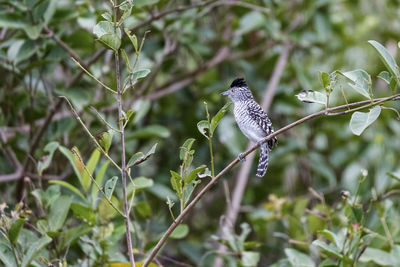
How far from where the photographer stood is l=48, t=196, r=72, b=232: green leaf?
2275 millimetres

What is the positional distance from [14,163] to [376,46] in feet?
5.95

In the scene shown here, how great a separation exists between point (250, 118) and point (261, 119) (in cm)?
7

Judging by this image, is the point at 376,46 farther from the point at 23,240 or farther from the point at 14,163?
the point at 14,163

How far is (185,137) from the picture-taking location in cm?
370

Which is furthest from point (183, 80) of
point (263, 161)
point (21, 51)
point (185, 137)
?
point (263, 161)

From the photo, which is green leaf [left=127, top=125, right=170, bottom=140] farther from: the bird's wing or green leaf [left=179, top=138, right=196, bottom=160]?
green leaf [left=179, top=138, right=196, bottom=160]

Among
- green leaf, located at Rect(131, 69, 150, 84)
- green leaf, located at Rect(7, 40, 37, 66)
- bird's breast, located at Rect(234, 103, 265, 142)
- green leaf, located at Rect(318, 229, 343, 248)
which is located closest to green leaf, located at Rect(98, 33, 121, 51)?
green leaf, located at Rect(131, 69, 150, 84)

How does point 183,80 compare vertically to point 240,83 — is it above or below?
below

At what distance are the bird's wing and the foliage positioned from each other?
11.7 inches

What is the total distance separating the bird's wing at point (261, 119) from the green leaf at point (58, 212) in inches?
35.0

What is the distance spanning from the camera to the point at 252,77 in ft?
12.6

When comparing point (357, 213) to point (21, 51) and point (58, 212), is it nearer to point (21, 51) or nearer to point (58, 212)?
point (58, 212)

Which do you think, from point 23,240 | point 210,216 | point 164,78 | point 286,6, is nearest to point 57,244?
point 23,240

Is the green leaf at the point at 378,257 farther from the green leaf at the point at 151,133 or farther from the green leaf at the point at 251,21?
the green leaf at the point at 251,21
